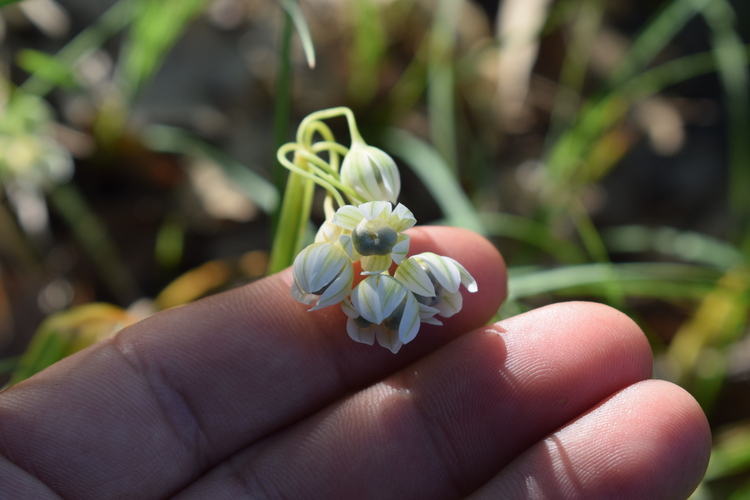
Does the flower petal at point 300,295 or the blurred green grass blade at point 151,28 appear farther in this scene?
the blurred green grass blade at point 151,28

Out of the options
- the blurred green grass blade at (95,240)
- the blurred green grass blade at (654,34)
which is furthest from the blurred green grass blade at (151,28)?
the blurred green grass blade at (654,34)

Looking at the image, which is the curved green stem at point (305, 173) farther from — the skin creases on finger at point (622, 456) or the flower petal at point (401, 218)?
the skin creases on finger at point (622, 456)

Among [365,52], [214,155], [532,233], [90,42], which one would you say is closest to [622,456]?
[532,233]

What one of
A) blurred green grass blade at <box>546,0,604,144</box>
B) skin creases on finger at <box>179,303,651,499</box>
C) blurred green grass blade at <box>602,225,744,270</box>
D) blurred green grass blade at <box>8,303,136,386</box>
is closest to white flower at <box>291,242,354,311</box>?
skin creases on finger at <box>179,303,651,499</box>

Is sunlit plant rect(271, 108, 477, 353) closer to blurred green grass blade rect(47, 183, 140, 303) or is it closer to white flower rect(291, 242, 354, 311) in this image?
white flower rect(291, 242, 354, 311)

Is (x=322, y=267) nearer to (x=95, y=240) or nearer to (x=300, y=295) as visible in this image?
(x=300, y=295)

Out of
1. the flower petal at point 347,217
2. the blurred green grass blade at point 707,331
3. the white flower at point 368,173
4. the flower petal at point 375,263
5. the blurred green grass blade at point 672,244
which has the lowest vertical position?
the blurred green grass blade at point 707,331
